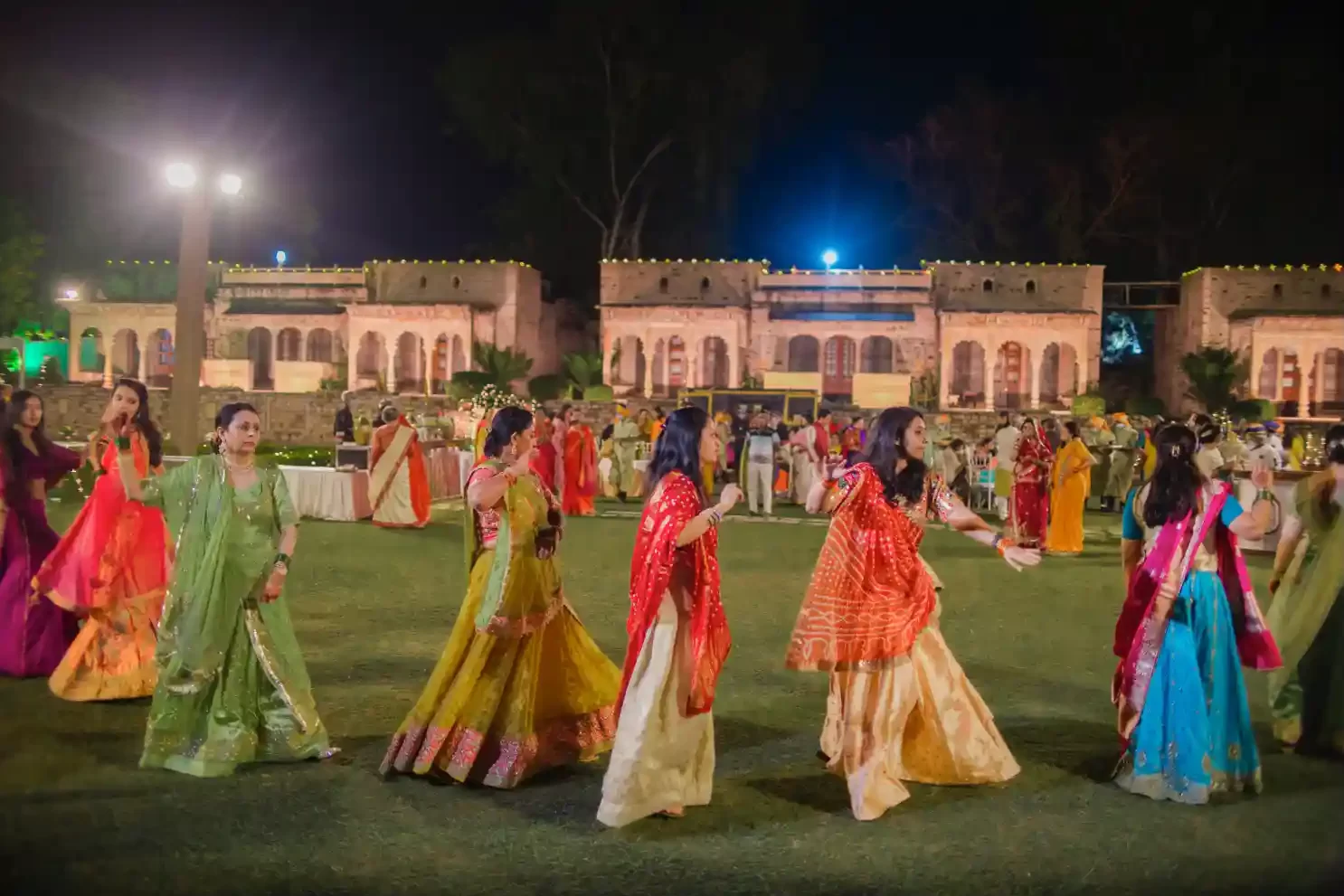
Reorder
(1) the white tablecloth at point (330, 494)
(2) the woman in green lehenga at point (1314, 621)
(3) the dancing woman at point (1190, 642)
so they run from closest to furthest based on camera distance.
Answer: (3) the dancing woman at point (1190, 642) → (2) the woman in green lehenga at point (1314, 621) → (1) the white tablecloth at point (330, 494)

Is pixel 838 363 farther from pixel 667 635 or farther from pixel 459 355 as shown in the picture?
pixel 667 635

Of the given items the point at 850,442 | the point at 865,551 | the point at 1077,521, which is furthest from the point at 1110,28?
the point at 865,551

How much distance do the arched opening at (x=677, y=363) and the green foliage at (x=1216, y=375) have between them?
46.0ft

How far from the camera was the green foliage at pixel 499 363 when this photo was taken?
33.0m

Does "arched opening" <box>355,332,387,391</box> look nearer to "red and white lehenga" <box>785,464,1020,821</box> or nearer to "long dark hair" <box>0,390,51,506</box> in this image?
"long dark hair" <box>0,390,51,506</box>

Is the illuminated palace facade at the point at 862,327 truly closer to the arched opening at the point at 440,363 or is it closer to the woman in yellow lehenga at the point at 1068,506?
the arched opening at the point at 440,363

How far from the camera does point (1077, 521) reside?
12.9 m

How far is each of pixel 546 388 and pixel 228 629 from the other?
29.2 m

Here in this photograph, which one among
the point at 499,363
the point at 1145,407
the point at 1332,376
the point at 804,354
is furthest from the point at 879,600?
the point at 1332,376

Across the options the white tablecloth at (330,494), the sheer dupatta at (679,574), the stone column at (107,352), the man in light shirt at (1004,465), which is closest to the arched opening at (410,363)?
the stone column at (107,352)

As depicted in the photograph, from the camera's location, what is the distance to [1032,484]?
43.3 ft

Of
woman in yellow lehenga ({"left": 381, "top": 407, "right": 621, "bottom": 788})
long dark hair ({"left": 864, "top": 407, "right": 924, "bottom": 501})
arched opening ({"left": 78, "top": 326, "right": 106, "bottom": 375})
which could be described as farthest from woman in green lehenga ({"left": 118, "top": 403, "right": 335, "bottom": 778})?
arched opening ({"left": 78, "top": 326, "right": 106, "bottom": 375})

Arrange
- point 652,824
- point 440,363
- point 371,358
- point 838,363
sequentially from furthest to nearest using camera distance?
point 371,358, point 440,363, point 838,363, point 652,824

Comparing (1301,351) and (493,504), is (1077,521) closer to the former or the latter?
(493,504)
